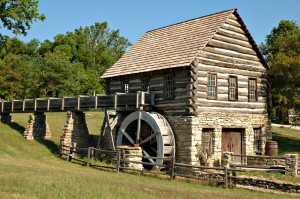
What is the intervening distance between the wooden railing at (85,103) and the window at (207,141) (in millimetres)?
3590

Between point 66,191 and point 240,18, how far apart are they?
16.3m

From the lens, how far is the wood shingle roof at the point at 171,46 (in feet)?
69.7

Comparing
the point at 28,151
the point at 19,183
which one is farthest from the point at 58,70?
the point at 19,183

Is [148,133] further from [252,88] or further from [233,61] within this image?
[252,88]

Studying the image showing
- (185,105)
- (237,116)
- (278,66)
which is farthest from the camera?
(278,66)

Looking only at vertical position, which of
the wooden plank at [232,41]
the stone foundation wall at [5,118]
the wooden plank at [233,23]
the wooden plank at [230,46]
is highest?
the wooden plank at [233,23]

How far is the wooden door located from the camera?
21688 mm

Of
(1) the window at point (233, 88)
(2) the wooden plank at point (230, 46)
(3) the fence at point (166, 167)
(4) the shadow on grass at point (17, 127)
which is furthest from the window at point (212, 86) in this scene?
(4) the shadow on grass at point (17, 127)

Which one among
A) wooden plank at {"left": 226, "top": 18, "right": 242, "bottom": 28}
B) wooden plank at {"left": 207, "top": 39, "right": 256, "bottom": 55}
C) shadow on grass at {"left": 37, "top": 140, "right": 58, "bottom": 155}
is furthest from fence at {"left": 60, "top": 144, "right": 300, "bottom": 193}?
wooden plank at {"left": 226, "top": 18, "right": 242, "bottom": 28}

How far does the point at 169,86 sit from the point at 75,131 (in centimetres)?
804

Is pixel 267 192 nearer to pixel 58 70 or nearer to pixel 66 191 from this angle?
pixel 66 191

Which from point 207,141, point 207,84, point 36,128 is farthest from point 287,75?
point 36,128

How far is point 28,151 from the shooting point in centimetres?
2525

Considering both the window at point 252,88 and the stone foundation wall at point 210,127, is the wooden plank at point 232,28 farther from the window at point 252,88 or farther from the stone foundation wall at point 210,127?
the stone foundation wall at point 210,127
